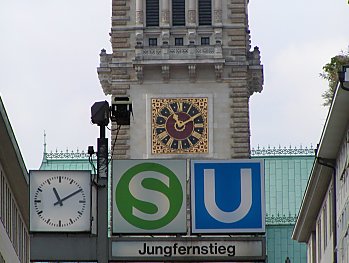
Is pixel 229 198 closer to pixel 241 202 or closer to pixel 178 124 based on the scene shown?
pixel 241 202

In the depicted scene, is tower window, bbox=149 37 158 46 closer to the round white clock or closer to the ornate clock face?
the ornate clock face

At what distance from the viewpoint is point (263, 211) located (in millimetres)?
26297

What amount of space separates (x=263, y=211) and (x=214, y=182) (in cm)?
83

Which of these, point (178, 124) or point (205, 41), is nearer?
point (178, 124)

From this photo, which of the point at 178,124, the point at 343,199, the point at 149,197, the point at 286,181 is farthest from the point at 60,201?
the point at 286,181

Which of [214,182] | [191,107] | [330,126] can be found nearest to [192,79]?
[191,107]

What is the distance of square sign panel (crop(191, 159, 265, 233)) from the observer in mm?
26219

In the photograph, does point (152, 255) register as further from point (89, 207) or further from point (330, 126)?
point (330, 126)

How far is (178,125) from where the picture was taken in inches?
4134

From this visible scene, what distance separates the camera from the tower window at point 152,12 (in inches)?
4173

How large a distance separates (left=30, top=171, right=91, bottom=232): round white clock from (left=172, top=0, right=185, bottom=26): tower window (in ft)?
264

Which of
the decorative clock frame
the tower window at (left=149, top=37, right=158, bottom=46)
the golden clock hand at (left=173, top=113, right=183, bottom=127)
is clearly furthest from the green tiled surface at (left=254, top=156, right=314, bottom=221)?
the tower window at (left=149, top=37, right=158, bottom=46)

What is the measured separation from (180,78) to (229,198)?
78.7 m

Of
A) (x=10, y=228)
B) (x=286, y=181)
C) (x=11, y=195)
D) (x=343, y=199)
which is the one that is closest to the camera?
(x=343, y=199)
